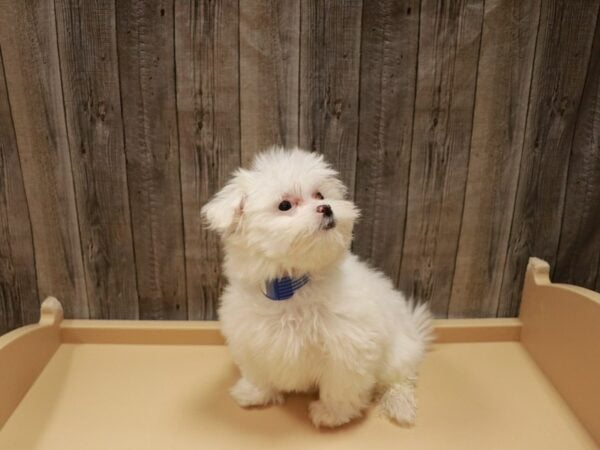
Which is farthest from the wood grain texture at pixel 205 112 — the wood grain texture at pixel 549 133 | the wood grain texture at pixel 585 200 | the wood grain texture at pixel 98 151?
the wood grain texture at pixel 585 200

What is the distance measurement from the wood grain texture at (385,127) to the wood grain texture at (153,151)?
0.56 metres

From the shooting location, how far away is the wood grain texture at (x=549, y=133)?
1.46 metres

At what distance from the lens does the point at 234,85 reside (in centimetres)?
149

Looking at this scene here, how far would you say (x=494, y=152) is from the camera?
5.18 feet

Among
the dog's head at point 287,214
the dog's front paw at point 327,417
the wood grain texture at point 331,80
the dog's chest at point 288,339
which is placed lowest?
the dog's front paw at point 327,417

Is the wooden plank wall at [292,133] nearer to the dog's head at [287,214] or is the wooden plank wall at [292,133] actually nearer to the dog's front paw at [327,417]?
the dog's head at [287,214]

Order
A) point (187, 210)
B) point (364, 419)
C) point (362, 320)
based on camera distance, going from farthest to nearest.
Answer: point (187, 210), point (364, 419), point (362, 320)

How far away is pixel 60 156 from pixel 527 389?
154 centimetres

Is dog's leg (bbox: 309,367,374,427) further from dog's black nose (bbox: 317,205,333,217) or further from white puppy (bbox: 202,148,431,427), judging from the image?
dog's black nose (bbox: 317,205,333,217)

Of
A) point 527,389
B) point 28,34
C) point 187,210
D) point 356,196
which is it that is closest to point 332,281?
point 356,196

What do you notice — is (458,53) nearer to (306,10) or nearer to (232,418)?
(306,10)

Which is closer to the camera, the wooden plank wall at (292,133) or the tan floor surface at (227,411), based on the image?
the tan floor surface at (227,411)

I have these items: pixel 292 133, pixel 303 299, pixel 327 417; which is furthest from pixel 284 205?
pixel 327 417

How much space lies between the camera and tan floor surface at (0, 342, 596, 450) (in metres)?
1.33
